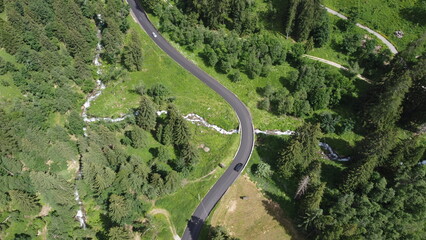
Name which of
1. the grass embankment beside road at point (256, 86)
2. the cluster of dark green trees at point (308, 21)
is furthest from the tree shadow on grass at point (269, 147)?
the cluster of dark green trees at point (308, 21)

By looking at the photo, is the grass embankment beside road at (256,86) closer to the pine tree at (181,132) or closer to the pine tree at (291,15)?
the pine tree at (291,15)

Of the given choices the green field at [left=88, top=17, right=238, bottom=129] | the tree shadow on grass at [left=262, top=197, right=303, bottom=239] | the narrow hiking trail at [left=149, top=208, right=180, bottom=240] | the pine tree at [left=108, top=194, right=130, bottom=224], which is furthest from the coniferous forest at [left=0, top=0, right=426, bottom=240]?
the green field at [left=88, top=17, right=238, bottom=129]

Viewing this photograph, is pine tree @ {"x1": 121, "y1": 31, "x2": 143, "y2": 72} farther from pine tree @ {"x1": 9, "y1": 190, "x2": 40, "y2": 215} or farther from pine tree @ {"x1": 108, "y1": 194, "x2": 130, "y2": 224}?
pine tree @ {"x1": 9, "y1": 190, "x2": 40, "y2": 215}

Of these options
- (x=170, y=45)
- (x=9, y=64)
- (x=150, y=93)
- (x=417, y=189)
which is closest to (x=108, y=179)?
(x=150, y=93)

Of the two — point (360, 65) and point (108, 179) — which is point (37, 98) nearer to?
point (108, 179)

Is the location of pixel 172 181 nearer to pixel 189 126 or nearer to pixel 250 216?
pixel 189 126

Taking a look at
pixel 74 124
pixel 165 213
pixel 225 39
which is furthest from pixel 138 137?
pixel 225 39
